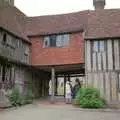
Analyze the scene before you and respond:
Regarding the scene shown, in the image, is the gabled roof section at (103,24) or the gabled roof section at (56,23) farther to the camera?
the gabled roof section at (56,23)

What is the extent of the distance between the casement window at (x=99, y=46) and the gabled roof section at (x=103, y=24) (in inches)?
16.1

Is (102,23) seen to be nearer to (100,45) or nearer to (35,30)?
(100,45)

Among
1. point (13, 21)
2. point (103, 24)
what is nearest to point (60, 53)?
point (103, 24)

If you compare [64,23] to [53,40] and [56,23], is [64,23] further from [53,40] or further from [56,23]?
[53,40]

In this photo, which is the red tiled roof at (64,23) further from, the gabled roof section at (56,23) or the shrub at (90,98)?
the shrub at (90,98)

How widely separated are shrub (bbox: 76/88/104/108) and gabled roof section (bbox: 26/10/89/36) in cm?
533

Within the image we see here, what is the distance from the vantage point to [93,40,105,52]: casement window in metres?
20.5

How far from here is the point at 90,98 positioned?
18547 mm

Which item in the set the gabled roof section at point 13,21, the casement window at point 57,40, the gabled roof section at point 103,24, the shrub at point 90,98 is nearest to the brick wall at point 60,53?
the casement window at point 57,40

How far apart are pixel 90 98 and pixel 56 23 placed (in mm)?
8552

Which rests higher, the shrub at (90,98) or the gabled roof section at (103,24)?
the gabled roof section at (103,24)

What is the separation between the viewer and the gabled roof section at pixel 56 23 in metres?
22.8

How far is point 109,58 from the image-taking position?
65.9 feet

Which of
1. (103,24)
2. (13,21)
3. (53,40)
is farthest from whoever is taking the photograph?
(13,21)
